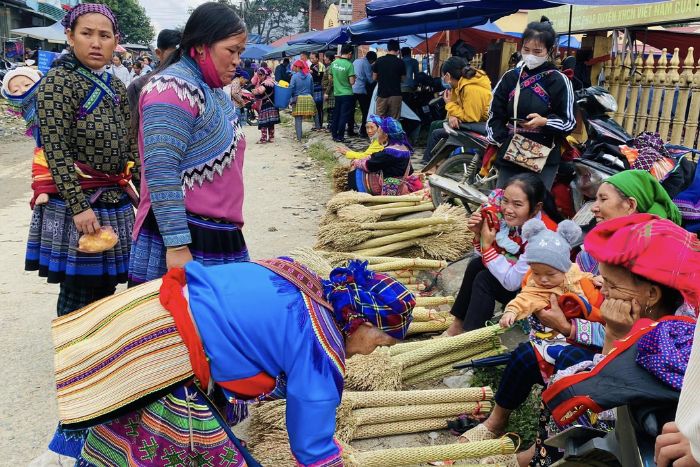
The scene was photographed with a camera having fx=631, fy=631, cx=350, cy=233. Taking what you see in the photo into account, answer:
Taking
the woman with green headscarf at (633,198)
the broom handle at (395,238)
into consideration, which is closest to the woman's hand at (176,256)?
the woman with green headscarf at (633,198)

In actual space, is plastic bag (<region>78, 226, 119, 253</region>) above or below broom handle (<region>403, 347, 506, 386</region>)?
above

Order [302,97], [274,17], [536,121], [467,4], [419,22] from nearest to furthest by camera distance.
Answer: [536,121], [467,4], [419,22], [302,97], [274,17]

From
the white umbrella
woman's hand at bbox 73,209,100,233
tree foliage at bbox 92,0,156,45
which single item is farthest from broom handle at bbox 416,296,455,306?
tree foliage at bbox 92,0,156,45

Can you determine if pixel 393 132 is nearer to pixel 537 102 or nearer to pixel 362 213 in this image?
pixel 362 213

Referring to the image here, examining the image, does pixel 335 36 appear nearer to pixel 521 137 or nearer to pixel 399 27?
pixel 399 27

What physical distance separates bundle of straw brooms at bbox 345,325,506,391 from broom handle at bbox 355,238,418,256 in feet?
5.24

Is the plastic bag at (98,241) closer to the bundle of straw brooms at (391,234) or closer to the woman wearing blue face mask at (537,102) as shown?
the bundle of straw brooms at (391,234)

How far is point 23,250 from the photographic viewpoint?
5637 millimetres

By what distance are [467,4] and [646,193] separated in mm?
5385

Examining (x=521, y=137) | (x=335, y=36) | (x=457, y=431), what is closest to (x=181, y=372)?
(x=457, y=431)

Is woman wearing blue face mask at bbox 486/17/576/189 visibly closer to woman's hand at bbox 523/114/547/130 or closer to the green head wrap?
woman's hand at bbox 523/114/547/130

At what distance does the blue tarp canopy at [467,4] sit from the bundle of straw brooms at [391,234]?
2897 millimetres

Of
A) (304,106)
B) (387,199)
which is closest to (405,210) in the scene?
(387,199)

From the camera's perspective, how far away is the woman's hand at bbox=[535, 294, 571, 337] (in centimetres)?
257
